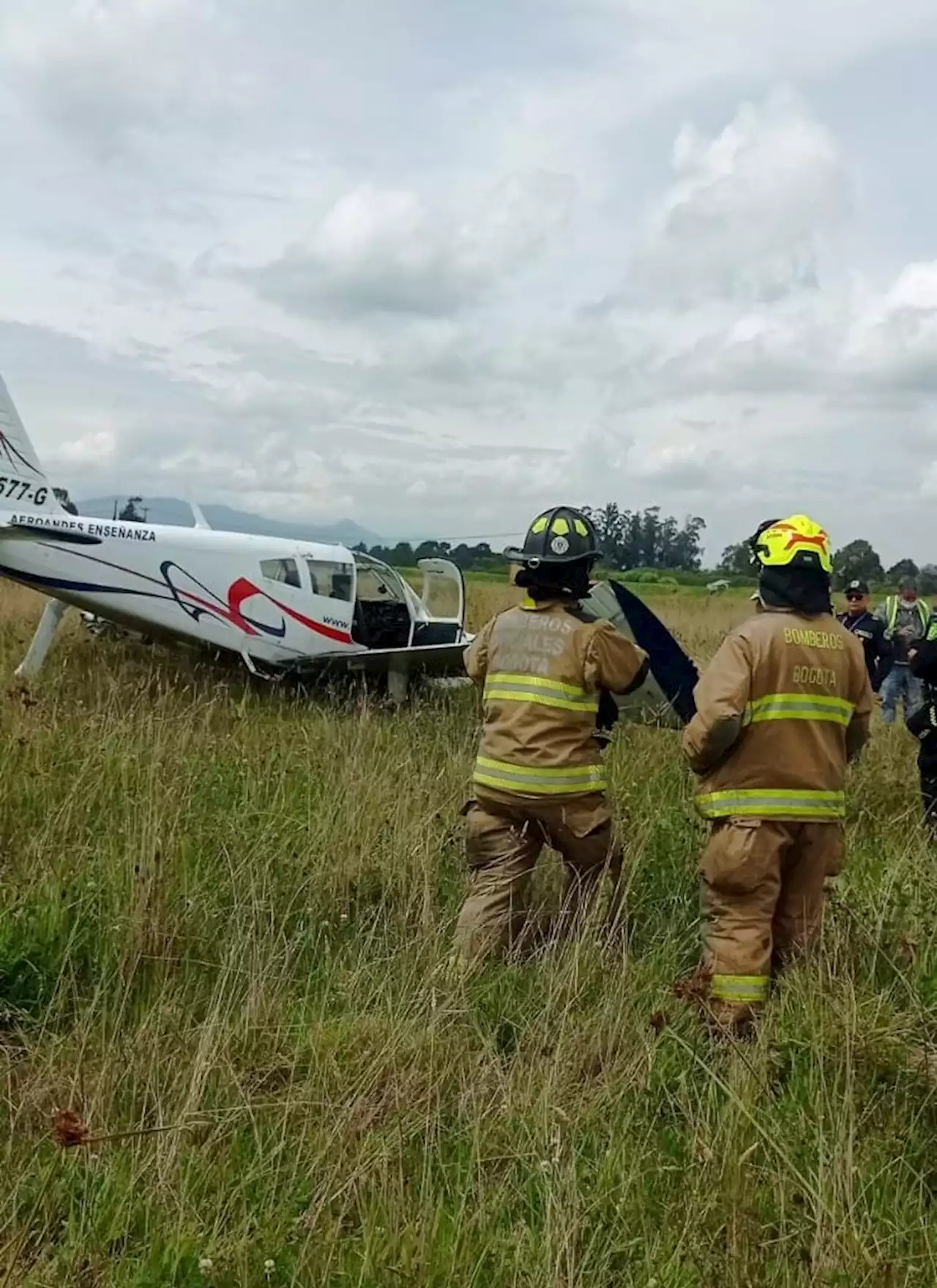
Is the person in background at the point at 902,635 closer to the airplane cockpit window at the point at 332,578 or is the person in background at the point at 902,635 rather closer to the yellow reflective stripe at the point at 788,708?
the airplane cockpit window at the point at 332,578

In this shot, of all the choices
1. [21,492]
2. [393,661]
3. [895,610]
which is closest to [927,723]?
[393,661]

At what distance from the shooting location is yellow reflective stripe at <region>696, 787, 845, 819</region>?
12.9 feet

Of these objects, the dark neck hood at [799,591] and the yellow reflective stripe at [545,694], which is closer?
the dark neck hood at [799,591]

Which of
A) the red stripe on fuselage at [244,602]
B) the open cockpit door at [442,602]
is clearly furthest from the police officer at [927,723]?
the red stripe on fuselage at [244,602]

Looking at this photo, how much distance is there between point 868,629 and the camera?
1130 centimetres

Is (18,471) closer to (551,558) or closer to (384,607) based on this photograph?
(384,607)

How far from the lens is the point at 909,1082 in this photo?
10.5 ft

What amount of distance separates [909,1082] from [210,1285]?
6.50 ft

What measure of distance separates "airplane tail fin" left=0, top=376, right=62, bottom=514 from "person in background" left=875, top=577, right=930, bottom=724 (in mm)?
8570

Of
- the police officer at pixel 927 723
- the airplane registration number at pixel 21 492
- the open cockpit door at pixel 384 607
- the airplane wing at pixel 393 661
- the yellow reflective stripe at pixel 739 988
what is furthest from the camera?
the open cockpit door at pixel 384 607

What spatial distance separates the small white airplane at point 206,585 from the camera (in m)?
10.3

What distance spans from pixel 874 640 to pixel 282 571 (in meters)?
5.88

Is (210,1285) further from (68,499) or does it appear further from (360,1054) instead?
(68,499)

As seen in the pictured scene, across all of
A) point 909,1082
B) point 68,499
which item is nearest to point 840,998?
point 909,1082
